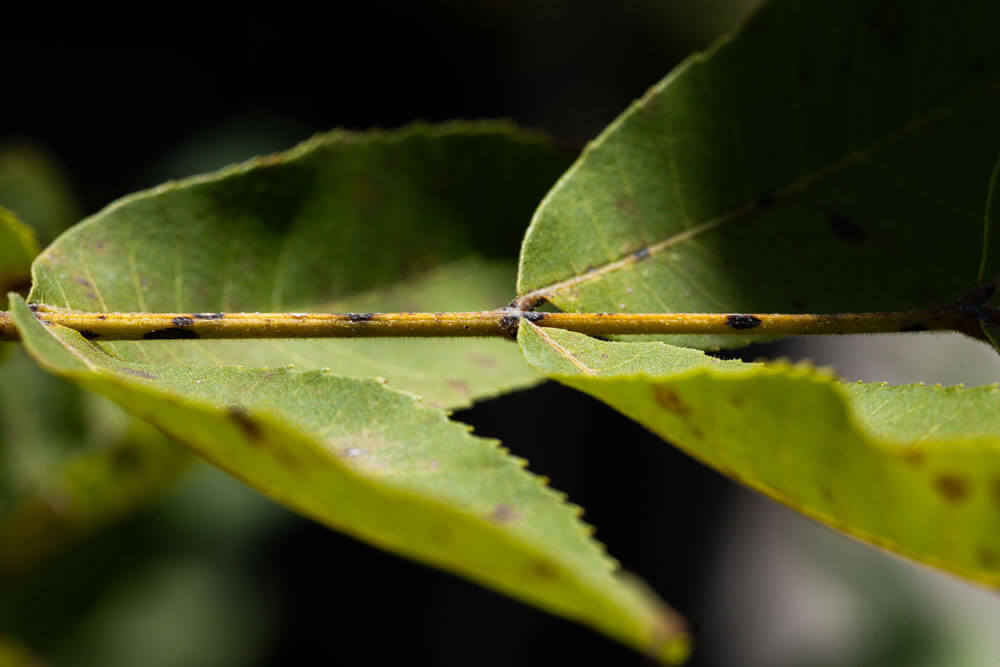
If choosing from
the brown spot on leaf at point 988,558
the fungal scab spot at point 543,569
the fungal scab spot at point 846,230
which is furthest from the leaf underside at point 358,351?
the fungal scab spot at point 846,230

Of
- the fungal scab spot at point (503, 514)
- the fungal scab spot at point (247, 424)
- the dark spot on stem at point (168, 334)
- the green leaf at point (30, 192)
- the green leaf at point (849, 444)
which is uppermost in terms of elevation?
the green leaf at point (849, 444)

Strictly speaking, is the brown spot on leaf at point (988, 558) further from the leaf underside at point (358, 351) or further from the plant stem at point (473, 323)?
the plant stem at point (473, 323)

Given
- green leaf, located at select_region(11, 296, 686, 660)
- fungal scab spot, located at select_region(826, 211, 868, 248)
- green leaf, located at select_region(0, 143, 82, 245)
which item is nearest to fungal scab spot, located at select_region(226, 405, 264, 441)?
green leaf, located at select_region(11, 296, 686, 660)

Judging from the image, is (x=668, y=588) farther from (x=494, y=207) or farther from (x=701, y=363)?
(x=701, y=363)

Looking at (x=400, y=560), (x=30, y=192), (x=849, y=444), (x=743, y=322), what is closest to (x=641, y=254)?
(x=743, y=322)

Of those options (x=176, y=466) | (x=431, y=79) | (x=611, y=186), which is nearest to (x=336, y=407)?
(x=611, y=186)
